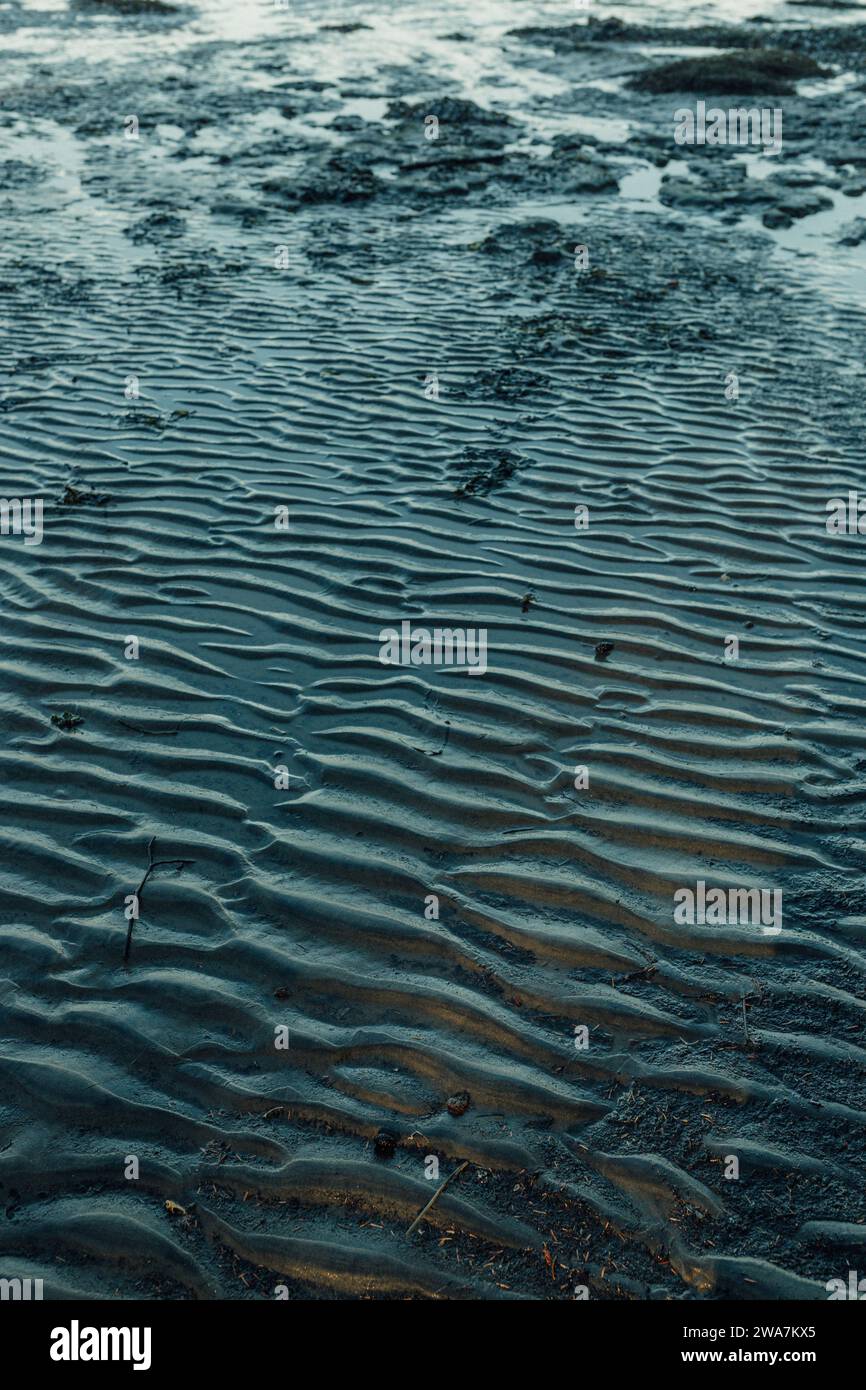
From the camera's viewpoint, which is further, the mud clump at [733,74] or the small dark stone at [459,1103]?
the mud clump at [733,74]

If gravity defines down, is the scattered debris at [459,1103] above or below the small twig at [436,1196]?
above

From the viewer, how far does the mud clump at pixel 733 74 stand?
21.5 m

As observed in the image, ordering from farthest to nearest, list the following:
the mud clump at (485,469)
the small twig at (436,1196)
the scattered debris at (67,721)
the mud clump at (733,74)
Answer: the mud clump at (733,74), the mud clump at (485,469), the scattered debris at (67,721), the small twig at (436,1196)

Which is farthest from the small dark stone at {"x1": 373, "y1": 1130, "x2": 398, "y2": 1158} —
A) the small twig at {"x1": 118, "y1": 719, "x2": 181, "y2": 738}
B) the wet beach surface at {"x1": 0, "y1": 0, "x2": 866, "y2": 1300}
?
the small twig at {"x1": 118, "y1": 719, "x2": 181, "y2": 738}

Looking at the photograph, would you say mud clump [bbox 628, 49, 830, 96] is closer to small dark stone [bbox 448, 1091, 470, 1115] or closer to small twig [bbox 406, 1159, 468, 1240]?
small dark stone [bbox 448, 1091, 470, 1115]

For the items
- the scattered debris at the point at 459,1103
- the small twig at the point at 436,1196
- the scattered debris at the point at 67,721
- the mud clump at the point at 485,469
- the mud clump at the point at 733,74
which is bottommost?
the small twig at the point at 436,1196

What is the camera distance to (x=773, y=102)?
20.7 metres

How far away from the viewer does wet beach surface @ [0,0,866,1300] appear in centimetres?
329

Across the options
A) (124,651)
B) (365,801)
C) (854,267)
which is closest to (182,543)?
(124,651)

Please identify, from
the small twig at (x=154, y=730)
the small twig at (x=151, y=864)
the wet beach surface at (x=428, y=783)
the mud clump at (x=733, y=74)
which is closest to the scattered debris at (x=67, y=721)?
the wet beach surface at (x=428, y=783)

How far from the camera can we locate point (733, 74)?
21.8 meters

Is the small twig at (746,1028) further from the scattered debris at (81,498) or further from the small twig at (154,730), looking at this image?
the scattered debris at (81,498)
